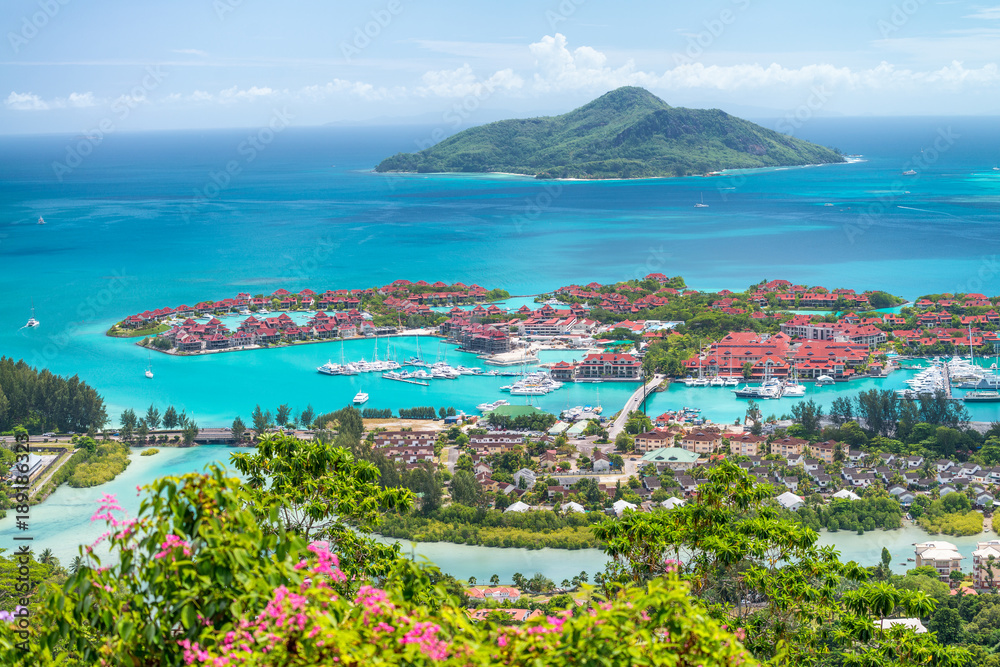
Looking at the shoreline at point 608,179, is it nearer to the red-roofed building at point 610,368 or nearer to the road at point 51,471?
the red-roofed building at point 610,368

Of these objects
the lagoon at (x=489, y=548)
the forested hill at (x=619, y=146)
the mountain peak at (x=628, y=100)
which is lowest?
the lagoon at (x=489, y=548)

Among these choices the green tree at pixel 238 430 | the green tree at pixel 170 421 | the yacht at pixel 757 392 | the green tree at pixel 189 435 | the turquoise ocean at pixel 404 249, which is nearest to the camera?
the green tree at pixel 189 435

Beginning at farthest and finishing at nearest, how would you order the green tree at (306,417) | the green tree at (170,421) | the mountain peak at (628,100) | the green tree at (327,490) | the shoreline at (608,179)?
the mountain peak at (628,100), the shoreline at (608,179), the green tree at (170,421), the green tree at (306,417), the green tree at (327,490)

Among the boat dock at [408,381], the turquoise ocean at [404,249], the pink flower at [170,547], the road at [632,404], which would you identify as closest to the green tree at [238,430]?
Answer: the turquoise ocean at [404,249]

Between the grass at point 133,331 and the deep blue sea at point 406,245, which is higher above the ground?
the deep blue sea at point 406,245

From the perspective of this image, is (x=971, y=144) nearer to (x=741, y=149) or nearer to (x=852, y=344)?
(x=741, y=149)

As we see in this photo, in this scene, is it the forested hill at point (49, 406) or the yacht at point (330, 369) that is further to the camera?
the yacht at point (330, 369)
